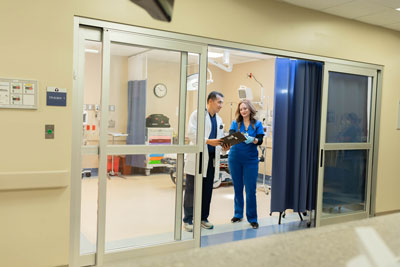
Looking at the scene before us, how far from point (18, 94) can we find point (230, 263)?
8.22 feet

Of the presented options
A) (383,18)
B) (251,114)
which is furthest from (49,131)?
(383,18)

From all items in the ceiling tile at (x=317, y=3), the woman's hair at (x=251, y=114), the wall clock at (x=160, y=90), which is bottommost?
the woman's hair at (x=251, y=114)

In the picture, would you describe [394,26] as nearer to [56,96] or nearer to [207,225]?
[207,225]

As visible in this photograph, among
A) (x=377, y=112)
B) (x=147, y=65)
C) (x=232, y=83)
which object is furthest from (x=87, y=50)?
(x=232, y=83)

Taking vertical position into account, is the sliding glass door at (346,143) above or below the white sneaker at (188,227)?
above

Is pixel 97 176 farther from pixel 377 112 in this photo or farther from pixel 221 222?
pixel 377 112

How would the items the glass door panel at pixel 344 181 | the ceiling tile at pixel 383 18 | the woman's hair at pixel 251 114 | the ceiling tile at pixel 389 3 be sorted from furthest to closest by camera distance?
1. the glass door panel at pixel 344 181
2. the woman's hair at pixel 251 114
3. the ceiling tile at pixel 383 18
4. the ceiling tile at pixel 389 3

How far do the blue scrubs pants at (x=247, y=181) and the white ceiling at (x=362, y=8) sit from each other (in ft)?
6.22

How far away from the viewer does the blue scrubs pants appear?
4293 mm

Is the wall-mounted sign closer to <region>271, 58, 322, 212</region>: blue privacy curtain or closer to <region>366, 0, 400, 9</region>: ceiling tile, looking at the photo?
<region>271, 58, 322, 212</region>: blue privacy curtain

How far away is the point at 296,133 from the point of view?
4371 millimetres

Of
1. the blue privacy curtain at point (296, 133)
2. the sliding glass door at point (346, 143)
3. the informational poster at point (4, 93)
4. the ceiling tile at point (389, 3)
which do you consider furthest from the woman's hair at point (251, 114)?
the informational poster at point (4, 93)

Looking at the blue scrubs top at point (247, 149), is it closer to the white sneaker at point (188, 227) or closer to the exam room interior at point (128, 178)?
the exam room interior at point (128, 178)

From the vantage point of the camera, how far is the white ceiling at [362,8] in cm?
378
